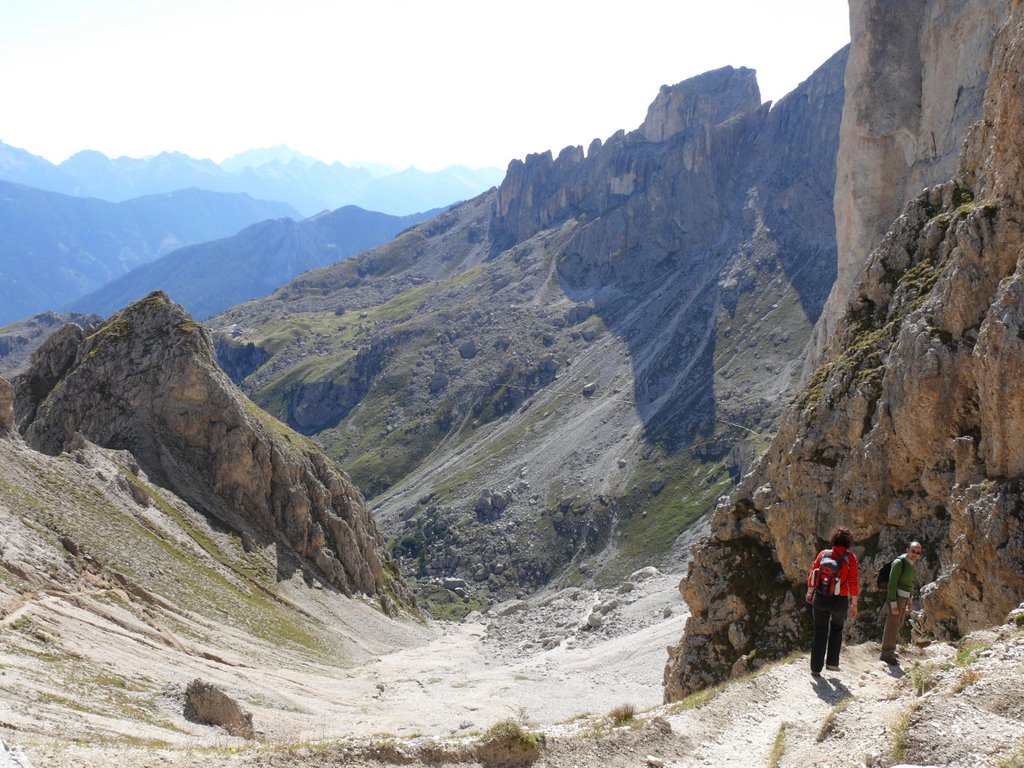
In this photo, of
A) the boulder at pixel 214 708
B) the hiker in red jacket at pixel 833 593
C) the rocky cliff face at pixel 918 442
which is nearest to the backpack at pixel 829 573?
the hiker in red jacket at pixel 833 593

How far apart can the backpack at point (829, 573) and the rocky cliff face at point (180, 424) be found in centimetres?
6301

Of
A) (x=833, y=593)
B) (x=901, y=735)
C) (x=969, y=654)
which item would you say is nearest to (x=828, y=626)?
(x=833, y=593)

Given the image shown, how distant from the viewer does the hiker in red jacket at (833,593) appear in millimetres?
19797

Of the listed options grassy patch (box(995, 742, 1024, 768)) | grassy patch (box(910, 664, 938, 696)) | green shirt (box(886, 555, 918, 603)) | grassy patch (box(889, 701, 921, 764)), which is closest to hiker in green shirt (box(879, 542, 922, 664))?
green shirt (box(886, 555, 918, 603))

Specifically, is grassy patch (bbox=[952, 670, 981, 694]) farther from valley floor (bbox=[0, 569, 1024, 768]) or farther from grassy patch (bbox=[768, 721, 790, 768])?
grassy patch (bbox=[768, 721, 790, 768])

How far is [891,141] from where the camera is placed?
273 ft

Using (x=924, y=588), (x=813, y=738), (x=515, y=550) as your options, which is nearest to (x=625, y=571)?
(x=515, y=550)

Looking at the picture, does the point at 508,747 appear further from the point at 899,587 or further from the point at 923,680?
the point at 899,587

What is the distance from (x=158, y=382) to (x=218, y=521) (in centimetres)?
1483

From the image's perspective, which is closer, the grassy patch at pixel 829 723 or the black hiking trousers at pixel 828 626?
the grassy patch at pixel 829 723

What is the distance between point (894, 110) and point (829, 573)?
7486cm

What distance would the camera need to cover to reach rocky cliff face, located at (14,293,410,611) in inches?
3076

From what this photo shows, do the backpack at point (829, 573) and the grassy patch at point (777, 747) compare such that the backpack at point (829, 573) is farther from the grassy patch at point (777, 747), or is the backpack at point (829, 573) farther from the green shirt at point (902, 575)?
the grassy patch at point (777, 747)

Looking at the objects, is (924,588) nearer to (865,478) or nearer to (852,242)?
(865,478)
